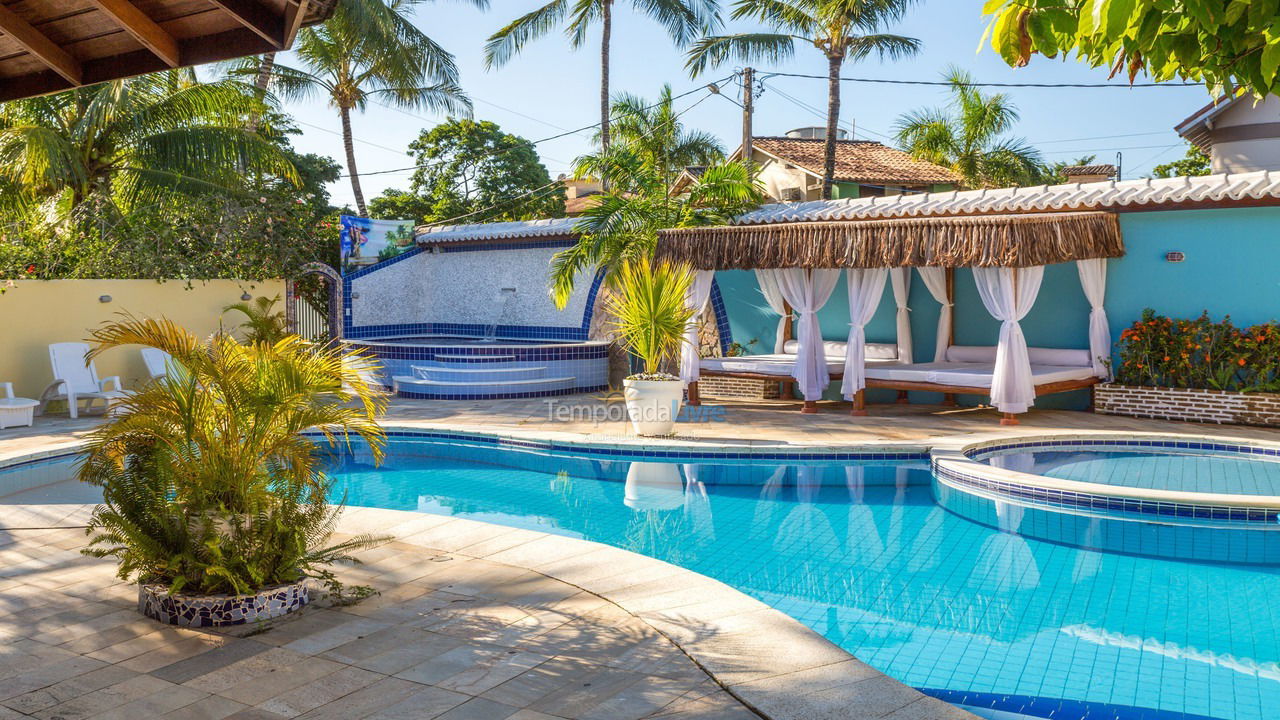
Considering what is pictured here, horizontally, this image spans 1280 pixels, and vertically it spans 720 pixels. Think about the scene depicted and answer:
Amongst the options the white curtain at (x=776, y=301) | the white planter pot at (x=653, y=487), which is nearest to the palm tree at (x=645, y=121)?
the white curtain at (x=776, y=301)

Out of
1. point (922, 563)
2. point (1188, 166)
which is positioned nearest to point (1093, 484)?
point (922, 563)

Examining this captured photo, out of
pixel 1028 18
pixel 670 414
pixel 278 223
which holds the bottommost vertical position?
pixel 670 414

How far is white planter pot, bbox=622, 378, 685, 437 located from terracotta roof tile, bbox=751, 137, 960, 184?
63.2 ft

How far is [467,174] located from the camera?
2912 cm

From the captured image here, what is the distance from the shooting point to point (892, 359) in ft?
42.8

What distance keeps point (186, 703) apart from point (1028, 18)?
3302 millimetres

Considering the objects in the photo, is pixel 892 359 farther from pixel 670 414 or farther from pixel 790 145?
pixel 790 145

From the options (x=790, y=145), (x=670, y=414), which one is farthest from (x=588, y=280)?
(x=790, y=145)

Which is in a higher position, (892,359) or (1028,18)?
(1028,18)

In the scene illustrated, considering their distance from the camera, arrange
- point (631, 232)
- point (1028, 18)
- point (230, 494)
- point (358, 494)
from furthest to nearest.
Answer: point (631, 232)
point (358, 494)
point (230, 494)
point (1028, 18)

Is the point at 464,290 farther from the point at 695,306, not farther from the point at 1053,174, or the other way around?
the point at 1053,174

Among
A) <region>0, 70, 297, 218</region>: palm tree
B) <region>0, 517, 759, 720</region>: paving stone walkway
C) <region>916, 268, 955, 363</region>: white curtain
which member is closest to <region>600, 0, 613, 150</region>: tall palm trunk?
<region>0, 70, 297, 218</region>: palm tree

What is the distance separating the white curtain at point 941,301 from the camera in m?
12.4

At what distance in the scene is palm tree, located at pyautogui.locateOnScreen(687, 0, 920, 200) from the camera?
65.0 ft
